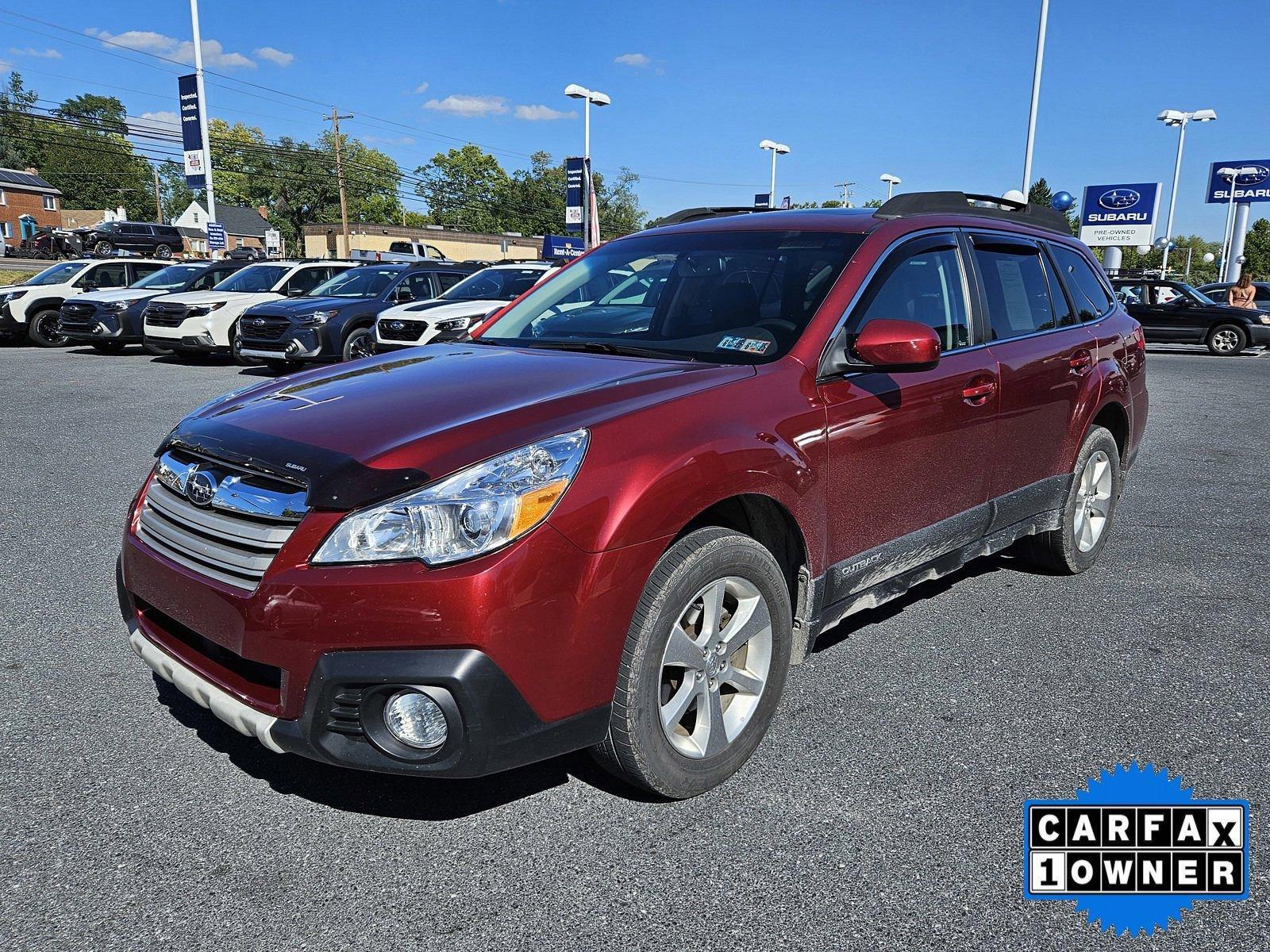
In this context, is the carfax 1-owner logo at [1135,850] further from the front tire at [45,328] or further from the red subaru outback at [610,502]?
the front tire at [45,328]

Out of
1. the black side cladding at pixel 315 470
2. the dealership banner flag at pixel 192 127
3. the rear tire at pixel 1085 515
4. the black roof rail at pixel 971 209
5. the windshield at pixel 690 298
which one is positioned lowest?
the rear tire at pixel 1085 515

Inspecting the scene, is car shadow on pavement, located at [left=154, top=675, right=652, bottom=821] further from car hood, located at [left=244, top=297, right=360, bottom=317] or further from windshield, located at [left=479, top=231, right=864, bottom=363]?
car hood, located at [left=244, top=297, right=360, bottom=317]

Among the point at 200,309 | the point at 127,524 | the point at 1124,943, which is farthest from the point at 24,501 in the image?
the point at 200,309

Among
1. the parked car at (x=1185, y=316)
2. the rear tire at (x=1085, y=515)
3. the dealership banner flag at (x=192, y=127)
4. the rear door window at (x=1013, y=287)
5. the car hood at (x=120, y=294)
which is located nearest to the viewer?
the rear door window at (x=1013, y=287)

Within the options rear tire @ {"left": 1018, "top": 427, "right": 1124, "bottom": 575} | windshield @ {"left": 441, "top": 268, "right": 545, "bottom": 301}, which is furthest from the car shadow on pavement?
windshield @ {"left": 441, "top": 268, "right": 545, "bottom": 301}

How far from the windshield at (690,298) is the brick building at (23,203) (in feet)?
307

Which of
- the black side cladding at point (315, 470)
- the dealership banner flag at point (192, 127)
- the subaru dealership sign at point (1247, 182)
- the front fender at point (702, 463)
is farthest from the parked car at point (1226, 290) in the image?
the dealership banner flag at point (192, 127)

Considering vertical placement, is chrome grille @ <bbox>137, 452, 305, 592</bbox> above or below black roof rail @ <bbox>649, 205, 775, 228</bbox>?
below

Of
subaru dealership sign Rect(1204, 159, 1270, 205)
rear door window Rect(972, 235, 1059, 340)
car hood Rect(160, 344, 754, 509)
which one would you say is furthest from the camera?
subaru dealership sign Rect(1204, 159, 1270, 205)

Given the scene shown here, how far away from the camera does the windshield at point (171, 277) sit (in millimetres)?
18188

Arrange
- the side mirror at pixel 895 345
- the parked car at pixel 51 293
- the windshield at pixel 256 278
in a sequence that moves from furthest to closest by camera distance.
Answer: the parked car at pixel 51 293
the windshield at pixel 256 278
the side mirror at pixel 895 345

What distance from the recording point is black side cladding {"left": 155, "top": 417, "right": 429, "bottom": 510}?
7.73 feet

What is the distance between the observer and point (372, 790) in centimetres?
290

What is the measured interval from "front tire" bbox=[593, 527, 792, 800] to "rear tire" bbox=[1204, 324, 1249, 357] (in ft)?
71.7
